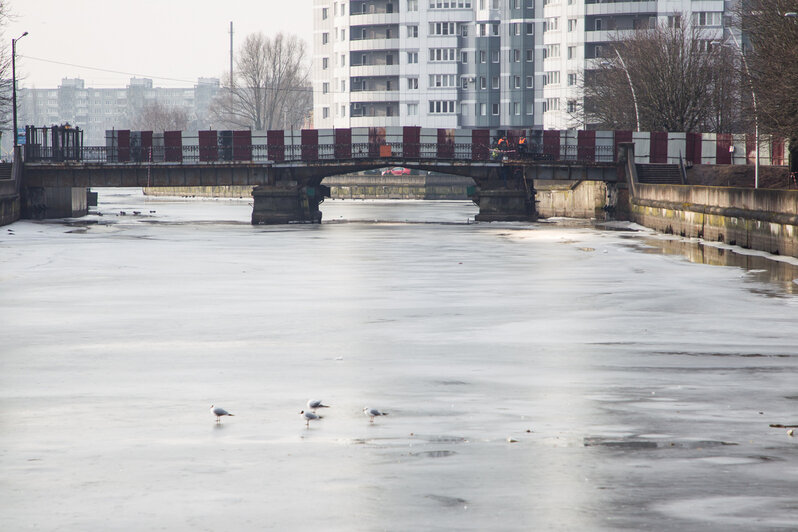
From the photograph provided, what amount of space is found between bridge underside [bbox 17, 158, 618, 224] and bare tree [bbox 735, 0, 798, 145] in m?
22.4

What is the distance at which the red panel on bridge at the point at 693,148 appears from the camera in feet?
255

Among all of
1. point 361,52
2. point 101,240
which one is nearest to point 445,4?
point 361,52

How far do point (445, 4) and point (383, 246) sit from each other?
112426 mm

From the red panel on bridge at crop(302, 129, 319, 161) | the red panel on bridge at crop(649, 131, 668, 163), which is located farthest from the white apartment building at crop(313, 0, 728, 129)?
the red panel on bridge at crop(649, 131, 668, 163)

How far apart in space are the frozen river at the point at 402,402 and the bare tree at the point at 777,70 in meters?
16.2

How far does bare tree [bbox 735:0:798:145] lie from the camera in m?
48.0

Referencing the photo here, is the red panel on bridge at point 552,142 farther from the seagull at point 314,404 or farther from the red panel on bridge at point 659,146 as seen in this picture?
the seagull at point 314,404

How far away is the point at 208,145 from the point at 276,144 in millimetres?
4556

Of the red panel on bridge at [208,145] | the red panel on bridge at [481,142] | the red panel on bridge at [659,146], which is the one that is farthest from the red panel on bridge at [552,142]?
the red panel on bridge at [208,145]

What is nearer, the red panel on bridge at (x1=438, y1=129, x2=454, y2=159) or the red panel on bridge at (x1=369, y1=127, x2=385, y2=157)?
the red panel on bridge at (x1=369, y1=127, x2=385, y2=157)

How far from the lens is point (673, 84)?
84.2 m

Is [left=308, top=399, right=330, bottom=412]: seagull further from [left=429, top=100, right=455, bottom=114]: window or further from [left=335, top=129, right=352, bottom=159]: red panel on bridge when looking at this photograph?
[left=429, top=100, right=455, bottom=114]: window

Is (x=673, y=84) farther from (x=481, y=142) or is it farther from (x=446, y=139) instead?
(x=446, y=139)

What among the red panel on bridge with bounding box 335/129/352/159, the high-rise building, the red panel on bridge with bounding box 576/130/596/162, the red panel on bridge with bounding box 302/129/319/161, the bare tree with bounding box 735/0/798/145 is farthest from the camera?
the high-rise building
